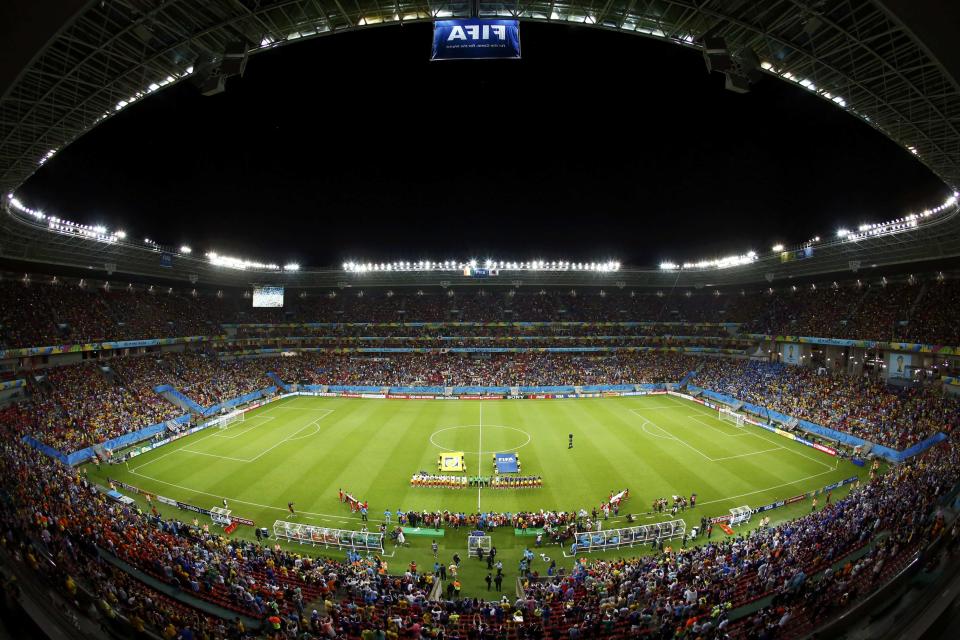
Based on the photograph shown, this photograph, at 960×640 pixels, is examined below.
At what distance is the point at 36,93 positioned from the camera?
1435 cm

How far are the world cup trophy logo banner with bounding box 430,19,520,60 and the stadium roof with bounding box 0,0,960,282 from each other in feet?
3.57

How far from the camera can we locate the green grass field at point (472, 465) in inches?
843

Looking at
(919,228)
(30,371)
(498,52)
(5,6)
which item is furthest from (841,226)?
(30,371)

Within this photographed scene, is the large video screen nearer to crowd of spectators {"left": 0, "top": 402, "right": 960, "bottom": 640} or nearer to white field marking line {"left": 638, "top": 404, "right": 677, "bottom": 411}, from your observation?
crowd of spectators {"left": 0, "top": 402, "right": 960, "bottom": 640}

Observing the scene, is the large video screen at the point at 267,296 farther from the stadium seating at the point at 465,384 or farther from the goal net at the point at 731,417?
the goal net at the point at 731,417

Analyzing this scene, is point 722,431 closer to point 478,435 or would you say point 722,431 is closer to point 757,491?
point 757,491

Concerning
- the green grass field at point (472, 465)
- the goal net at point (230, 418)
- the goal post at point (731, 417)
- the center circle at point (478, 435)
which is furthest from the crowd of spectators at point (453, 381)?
the center circle at point (478, 435)

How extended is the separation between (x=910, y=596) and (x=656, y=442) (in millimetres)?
22727

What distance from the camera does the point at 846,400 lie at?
34344 mm

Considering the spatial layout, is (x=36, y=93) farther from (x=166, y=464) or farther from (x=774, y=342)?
(x=774, y=342)

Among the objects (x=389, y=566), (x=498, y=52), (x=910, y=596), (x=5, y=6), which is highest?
(x=498, y=52)

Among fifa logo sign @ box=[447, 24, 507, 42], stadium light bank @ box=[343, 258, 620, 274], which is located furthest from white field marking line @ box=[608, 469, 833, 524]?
stadium light bank @ box=[343, 258, 620, 274]

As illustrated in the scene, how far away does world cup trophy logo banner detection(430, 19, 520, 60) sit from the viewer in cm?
1152

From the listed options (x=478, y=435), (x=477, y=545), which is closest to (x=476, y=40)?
(x=477, y=545)
